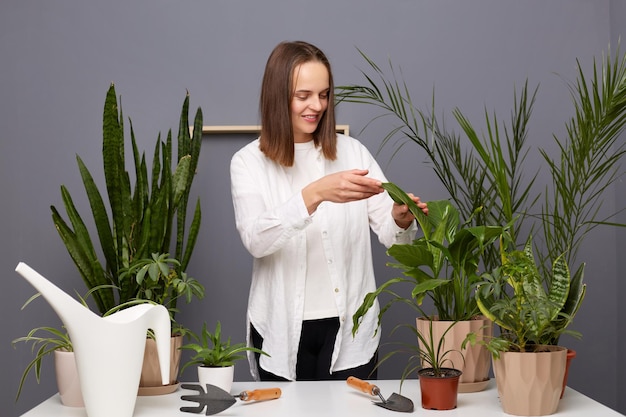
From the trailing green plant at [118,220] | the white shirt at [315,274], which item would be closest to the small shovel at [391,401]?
the white shirt at [315,274]

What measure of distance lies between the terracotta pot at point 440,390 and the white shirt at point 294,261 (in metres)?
0.64

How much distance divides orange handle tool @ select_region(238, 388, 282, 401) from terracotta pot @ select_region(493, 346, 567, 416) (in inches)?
21.2

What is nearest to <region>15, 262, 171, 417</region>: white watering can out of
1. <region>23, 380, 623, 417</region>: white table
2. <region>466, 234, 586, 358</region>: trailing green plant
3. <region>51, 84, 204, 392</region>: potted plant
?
<region>23, 380, 623, 417</region>: white table

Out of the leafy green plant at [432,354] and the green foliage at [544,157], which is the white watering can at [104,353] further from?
the green foliage at [544,157]

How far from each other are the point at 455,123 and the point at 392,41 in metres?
0.48

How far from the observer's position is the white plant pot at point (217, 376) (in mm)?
1847

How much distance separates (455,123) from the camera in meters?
3.49

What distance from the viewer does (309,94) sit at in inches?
96.1

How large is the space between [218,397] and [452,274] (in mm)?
625

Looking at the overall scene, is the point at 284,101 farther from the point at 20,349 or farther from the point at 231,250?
the point at 20,349

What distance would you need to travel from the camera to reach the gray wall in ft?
11.5

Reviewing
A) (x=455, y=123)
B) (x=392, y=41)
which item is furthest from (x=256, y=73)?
(x=455, y=123)

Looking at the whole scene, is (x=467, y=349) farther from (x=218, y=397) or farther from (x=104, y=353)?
(x=104, y=353)

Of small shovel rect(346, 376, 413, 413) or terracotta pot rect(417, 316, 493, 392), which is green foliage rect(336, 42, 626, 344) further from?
small shovel rect(346, 376, 413, 413)
